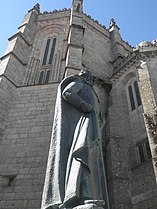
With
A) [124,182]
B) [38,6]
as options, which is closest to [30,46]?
[38,6]

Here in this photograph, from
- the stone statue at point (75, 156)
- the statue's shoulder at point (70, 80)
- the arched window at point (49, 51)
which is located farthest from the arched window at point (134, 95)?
the stone statue at point (75, 156)

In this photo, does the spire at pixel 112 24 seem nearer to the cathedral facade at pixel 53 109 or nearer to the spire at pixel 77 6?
the spire at pixel 77 6

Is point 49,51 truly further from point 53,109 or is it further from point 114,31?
point 114,31

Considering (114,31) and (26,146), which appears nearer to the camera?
(26,146)

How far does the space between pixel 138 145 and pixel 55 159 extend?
9157mm

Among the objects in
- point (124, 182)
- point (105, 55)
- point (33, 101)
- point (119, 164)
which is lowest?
point (124, 182)

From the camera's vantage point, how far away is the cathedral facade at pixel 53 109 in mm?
8836

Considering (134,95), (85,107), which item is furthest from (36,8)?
(85,107)

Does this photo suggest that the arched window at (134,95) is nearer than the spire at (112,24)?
Yes

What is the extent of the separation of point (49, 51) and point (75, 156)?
14.8 metres

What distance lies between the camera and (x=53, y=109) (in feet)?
34.8

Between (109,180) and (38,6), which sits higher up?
(38,6)

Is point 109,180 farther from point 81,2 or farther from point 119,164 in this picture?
point 81,2

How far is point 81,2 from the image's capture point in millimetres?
20641
